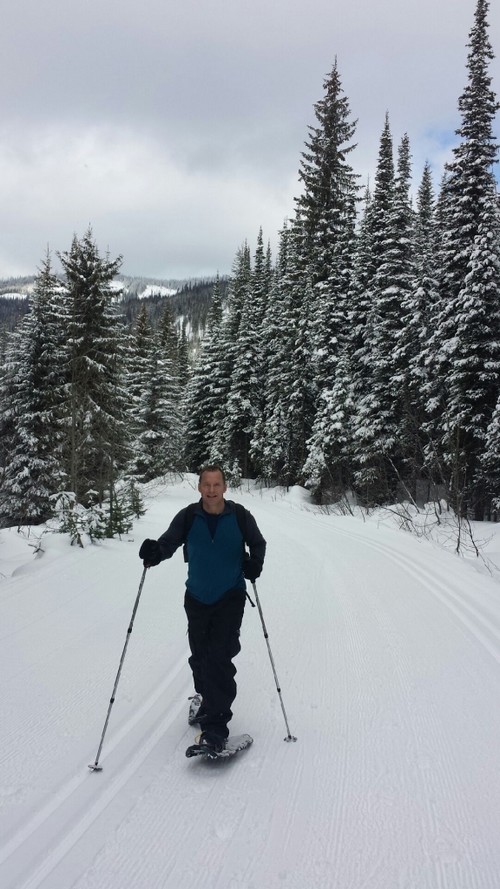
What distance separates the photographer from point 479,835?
2754mm

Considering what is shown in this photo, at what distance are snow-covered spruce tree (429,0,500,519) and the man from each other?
13.2 meters

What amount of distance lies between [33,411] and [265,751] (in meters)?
21.6

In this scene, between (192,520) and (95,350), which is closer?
(192,520)

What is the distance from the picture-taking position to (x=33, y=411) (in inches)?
888

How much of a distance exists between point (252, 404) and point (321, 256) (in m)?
11.2

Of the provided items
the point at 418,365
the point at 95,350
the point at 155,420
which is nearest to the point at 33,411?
the point at 95,350

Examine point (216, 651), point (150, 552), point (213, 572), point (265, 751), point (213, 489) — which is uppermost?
point (213, 489)

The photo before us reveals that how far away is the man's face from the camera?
3.54 metres

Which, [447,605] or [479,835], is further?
[447,605]

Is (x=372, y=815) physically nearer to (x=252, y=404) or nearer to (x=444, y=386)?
(x=444, y=386)

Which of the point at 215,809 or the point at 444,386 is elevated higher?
the point at 444,386

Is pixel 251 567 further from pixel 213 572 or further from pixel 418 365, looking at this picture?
pixel 418 365

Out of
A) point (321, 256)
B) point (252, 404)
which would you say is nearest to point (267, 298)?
point (252, 404)

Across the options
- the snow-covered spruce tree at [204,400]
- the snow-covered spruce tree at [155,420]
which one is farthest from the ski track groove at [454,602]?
the snow-covered spruce tree at [204,400]
